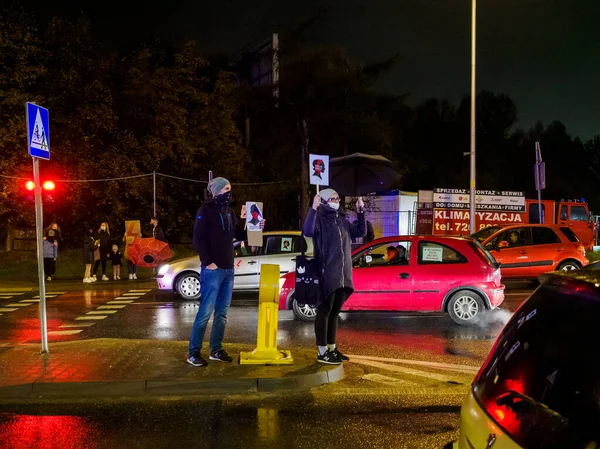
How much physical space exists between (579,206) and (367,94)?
443 inches

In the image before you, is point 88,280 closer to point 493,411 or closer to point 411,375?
point 411,375

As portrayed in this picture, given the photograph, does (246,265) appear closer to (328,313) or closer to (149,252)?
(149,252)

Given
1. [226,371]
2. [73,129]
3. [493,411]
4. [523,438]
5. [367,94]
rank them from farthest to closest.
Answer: [367,94] → [73,129] → [226,371] → [493,411] → [523,438]

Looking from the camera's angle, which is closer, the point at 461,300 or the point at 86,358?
the point at 86,358

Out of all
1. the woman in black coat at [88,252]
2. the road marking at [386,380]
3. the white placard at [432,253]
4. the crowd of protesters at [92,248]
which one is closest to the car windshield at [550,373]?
the road marking at [386,380]

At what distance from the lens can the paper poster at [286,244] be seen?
14344mm

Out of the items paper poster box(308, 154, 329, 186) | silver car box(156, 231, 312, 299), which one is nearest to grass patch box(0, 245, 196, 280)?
silver car box(156, 231, 312, 299)

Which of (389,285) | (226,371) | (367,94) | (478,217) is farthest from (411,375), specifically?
(367,94)

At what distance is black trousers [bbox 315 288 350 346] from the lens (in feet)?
22.9

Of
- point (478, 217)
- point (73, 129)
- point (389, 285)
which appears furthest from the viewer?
point (73, 129)

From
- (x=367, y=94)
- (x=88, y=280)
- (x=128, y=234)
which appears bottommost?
(x=88, y=280)

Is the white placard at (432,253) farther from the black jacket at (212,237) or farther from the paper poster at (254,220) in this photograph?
the black jacket at (212,237)

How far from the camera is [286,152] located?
108ft

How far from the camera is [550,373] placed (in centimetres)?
220
